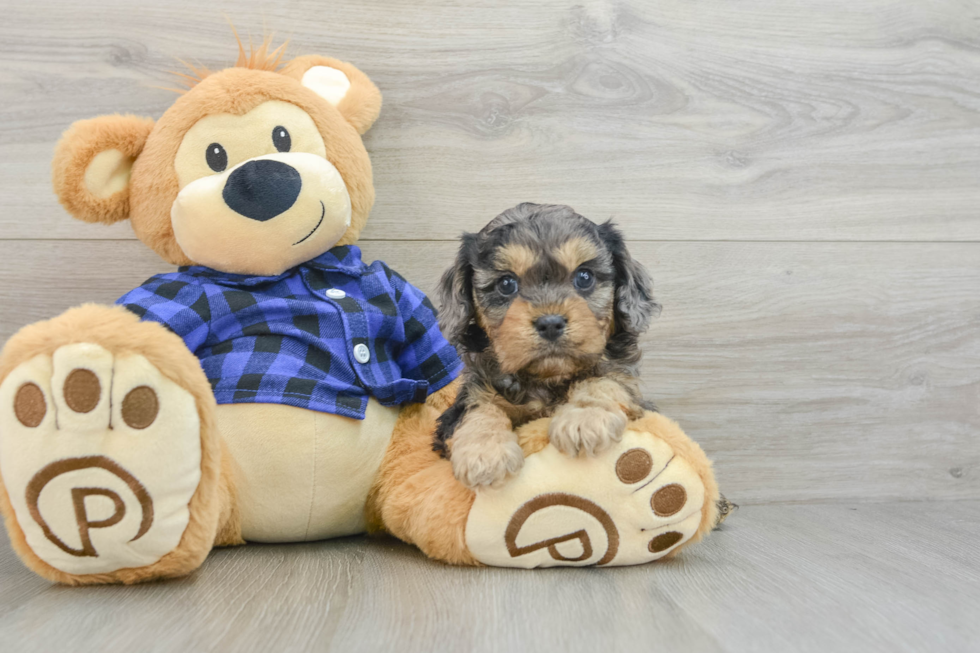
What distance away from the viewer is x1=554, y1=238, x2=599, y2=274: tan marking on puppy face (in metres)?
1.37

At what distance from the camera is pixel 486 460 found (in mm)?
1260

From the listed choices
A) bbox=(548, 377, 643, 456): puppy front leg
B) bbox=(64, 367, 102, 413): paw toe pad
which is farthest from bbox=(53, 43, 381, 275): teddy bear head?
bbox=(548, 377, 643, 456): puppy front leg

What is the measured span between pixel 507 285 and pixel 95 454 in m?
0.79

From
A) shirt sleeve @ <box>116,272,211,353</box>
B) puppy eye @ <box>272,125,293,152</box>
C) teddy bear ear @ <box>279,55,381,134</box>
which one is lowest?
shirt sleeve @ <box>116,272,211,353</box>

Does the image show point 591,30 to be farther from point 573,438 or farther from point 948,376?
point 948,376

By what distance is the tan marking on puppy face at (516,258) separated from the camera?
1370 mm

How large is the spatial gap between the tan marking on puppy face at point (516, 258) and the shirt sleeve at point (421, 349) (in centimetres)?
38

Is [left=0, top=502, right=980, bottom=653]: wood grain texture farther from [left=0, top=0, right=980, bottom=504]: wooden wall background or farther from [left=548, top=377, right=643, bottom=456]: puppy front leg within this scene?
[left=0, top=0, right=980, bottom=504]: wooden wall background

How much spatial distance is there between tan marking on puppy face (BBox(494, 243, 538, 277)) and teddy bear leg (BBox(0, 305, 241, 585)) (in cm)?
60

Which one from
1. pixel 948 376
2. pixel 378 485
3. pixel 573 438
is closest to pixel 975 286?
pixel 948 376

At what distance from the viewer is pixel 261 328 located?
5.08ft

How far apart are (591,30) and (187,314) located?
137cm

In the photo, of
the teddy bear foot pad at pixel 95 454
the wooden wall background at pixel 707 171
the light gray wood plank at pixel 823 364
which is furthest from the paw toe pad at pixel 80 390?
the light gray wood plank at pixel 823 364

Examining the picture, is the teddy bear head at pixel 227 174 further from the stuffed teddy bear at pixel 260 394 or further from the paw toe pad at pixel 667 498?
the paw toe pad at pixel 667 498
